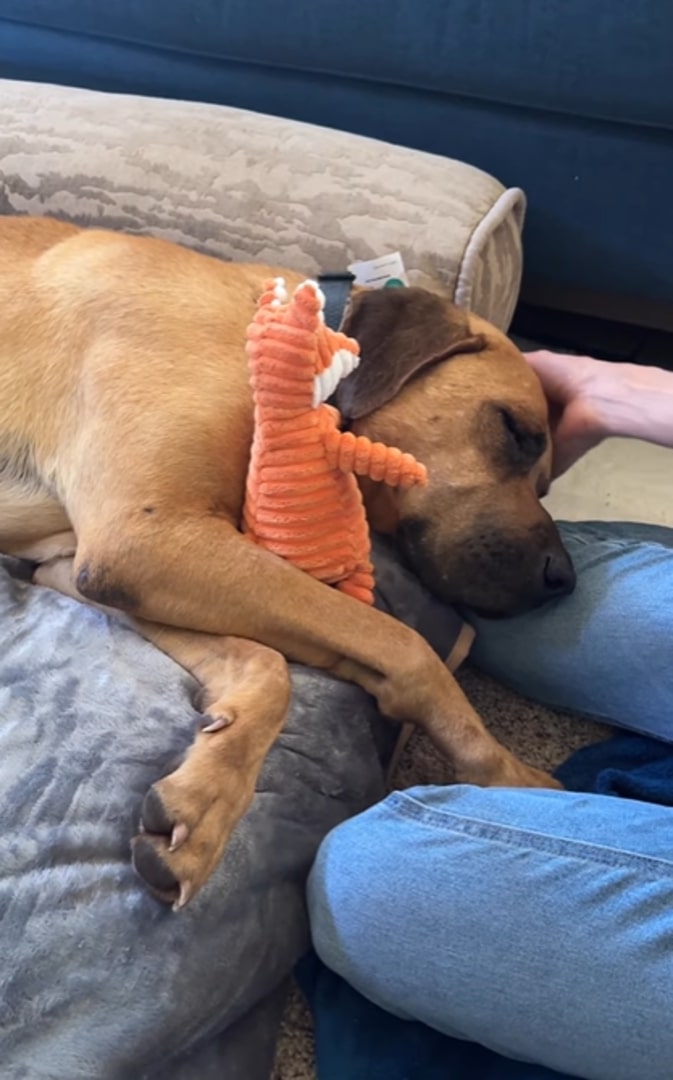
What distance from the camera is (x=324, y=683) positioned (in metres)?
1.59

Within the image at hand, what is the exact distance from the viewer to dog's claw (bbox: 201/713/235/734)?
1.40m

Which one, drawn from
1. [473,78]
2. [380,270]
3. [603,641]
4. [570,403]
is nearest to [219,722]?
[603,641]

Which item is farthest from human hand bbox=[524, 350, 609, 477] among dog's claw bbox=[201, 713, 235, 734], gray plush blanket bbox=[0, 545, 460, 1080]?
dog's claw bbox=[201, 713, 235, 734]

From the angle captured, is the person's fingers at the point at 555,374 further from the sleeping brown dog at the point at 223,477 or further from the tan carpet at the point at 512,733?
the tan carpet at the point at 512,733

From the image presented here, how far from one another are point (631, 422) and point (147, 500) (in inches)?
34.6

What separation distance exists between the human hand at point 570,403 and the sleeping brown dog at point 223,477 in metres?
0.09

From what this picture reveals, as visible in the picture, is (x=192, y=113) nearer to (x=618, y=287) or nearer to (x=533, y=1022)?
(x=618, y=287)

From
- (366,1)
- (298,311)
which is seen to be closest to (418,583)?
(298,311)

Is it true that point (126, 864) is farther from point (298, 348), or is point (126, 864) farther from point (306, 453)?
point (298, 348)

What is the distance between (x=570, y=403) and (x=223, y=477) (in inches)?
28.1

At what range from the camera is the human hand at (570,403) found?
1.93 metres

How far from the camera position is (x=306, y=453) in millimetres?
1497

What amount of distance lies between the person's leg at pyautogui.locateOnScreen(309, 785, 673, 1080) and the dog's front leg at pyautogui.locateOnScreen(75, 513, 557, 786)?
0.54 feet

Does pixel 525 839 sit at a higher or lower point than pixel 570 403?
lower
